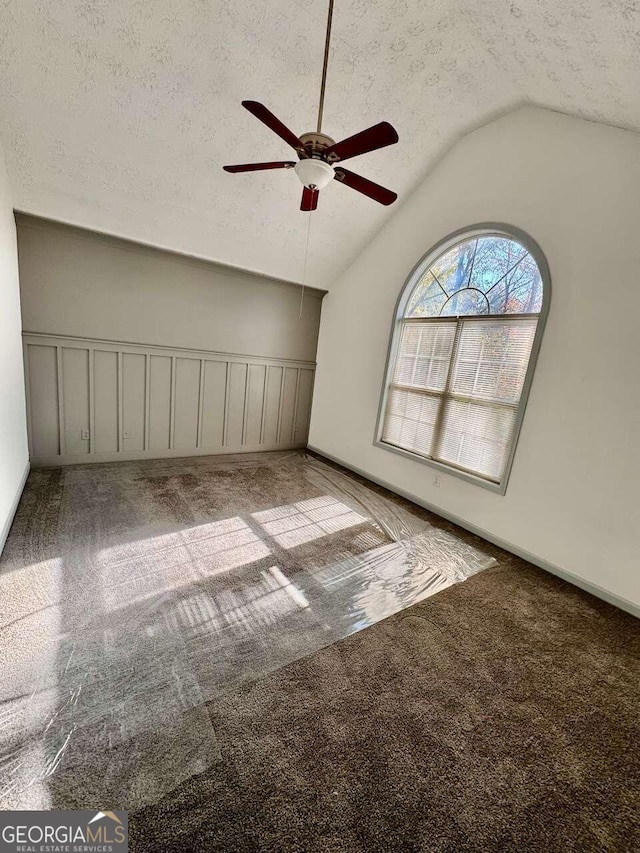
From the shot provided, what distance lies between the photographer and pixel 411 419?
4.01 metres

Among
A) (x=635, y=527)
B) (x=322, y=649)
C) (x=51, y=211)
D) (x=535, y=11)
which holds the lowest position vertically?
(x=322, y=649)

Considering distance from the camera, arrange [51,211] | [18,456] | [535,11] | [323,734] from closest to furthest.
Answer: [323,734], [535,11], [18,456], [51,211]

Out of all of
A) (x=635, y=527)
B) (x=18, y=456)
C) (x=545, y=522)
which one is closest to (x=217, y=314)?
(x=18, y=456)

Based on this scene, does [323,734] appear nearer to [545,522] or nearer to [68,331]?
[545,522]

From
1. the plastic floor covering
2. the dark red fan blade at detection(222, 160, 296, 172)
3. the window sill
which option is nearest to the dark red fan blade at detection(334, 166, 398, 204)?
the dark red fan blade at detection(222, 160, 296, 172)

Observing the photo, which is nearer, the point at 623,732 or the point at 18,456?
the point at 623,732

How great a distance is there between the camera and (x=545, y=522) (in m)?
2.82

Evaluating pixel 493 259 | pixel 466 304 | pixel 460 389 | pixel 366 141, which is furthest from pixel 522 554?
pixel 366 141

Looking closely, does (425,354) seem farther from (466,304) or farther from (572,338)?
(572,338)

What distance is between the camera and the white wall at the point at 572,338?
2402mm

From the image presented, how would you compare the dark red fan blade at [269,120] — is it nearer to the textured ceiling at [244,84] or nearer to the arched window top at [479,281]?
the textured ceiling at [244,84]

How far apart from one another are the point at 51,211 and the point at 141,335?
135cm

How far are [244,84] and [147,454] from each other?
3818 millimetres

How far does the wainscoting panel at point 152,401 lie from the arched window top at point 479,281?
7.29 feet
